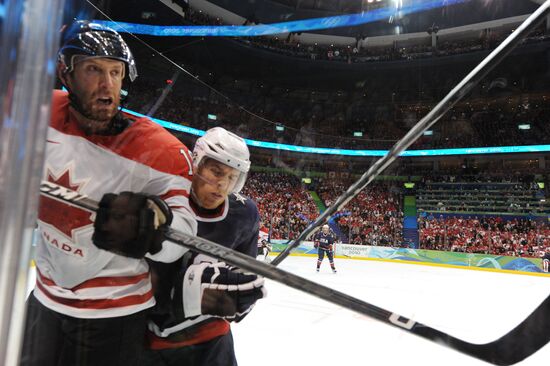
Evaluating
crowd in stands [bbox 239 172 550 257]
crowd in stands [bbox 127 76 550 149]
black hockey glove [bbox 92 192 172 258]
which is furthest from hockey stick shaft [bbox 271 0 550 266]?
black hockey glove [bbox 92 192 172 258]

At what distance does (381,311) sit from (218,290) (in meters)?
0.24

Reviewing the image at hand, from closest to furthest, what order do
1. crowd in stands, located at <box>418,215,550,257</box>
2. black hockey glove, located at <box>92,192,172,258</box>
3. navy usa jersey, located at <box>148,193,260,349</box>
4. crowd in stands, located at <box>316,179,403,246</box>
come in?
black hockey glove, located at <box>92,192,172,258</box>, navy usa jersey, located at <box>148,193,260,349</box>, crowd in stands, located at <box>316,179,403,246</box>, crowd in stands, located at <box>418,215,550,257</box>

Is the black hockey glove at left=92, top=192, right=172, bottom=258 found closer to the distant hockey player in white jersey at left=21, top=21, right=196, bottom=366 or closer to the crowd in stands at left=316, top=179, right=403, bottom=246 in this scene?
the distant hockey player in white jersey at left=21, top=21, right=196, bottom=366

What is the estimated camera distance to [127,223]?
12.7 inches

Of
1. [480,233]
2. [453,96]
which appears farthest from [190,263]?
[480,233]

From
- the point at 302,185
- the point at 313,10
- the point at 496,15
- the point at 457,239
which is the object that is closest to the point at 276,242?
the point at 302,185

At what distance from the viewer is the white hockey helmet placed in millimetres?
531

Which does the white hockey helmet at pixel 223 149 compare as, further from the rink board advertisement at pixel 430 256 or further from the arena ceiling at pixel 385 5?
the arena ceiling at pixel 385 5

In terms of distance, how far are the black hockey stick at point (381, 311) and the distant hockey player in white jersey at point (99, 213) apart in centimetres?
2

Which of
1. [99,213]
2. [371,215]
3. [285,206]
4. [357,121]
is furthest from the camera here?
[371,215]

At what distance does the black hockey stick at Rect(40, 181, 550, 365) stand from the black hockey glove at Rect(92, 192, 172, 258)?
16mm

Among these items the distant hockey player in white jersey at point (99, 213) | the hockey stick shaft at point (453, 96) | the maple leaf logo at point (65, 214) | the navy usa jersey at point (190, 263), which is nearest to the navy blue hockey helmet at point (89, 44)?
the distant hockey player in white jersey at point (99, 213)

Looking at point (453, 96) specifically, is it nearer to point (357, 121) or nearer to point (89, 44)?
point (357, 121)

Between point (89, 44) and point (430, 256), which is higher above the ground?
point (89, 44)
